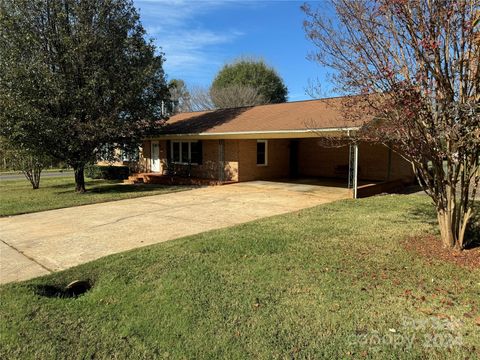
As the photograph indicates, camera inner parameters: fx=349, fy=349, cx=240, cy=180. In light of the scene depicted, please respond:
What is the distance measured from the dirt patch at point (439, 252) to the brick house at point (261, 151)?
291 inches

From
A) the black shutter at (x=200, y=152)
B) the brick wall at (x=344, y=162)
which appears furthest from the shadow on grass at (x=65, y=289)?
the black shutter at (x=200, y=152)

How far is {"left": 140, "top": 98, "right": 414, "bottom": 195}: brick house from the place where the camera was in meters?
14.8

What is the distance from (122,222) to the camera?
8.45 m

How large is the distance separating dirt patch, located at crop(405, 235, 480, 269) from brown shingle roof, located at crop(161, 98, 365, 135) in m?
4.88

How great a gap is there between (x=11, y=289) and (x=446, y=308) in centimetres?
503

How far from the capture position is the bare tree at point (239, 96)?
129ft

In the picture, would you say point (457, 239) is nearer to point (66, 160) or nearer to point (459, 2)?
point (459, 2)

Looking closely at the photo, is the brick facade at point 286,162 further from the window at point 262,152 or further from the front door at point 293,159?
the window at point 262,152

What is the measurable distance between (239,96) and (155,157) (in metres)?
20.7

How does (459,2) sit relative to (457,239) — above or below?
above

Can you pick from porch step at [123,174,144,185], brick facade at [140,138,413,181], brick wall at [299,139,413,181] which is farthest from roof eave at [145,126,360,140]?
brick wall at [299,139,413,181]

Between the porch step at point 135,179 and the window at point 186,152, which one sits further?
the porch step at point 135,179

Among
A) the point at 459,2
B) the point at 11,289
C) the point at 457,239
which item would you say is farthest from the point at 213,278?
the point at 459,2

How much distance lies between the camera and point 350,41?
5359 millimetres
